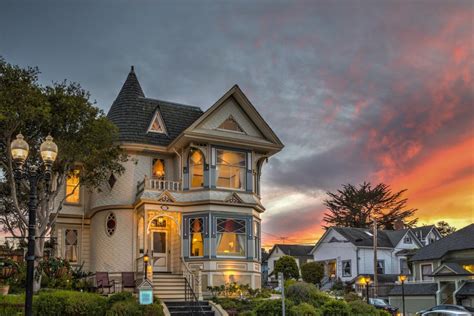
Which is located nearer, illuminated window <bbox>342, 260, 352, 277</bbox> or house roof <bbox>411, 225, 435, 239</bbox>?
illuminated window <bbox>342, 260, 352, 277</bbox>

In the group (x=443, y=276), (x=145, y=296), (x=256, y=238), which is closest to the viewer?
(x=145, y=296)

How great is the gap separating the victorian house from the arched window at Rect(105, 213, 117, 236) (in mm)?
55

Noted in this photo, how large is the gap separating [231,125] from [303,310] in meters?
11.8

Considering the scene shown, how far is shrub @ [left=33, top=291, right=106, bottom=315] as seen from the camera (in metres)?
21.0

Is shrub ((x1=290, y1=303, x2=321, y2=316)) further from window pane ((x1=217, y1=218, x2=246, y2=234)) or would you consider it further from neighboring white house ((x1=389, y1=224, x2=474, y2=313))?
neighboring white house ((x1=389, y1=224, x2=474, y2=313))

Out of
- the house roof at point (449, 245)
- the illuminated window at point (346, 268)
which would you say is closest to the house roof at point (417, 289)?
the house roof at point (449, 245)

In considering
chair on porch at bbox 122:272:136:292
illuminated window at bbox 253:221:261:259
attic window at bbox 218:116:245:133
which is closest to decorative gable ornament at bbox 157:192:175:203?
chair on porch at bbox 122:272:136:292

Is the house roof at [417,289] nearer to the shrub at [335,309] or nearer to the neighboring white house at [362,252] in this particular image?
the neighboring white house at [362,252]

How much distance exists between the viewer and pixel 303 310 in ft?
74.8

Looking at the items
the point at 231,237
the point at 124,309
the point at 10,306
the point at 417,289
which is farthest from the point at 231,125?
the point at 417,289

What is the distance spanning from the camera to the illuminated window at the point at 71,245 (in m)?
31.5

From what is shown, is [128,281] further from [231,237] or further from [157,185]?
[231,237]

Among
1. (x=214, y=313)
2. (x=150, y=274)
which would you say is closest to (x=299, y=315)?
(x=214, y=313)

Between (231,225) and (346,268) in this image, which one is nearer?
(231,225)
